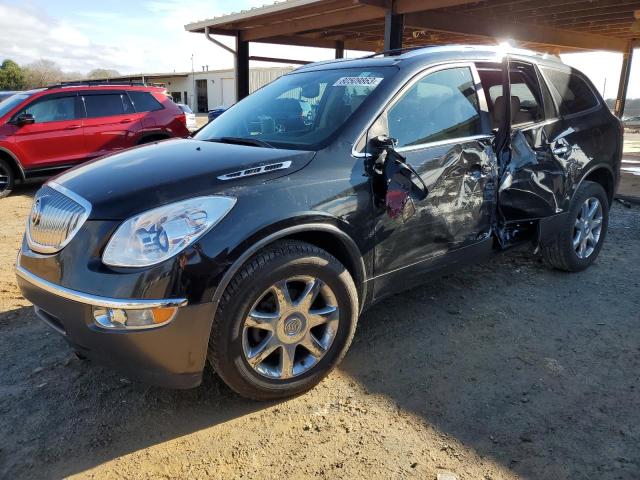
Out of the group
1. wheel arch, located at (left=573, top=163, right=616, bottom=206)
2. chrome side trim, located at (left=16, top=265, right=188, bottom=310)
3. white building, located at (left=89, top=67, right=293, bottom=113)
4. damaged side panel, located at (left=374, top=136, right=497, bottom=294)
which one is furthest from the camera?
white building, located at (left=89, top=67, right=293, bottom=113)

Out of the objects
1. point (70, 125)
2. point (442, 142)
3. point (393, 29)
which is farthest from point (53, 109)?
point (442, 142)

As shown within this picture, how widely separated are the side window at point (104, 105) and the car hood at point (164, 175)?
6824mm

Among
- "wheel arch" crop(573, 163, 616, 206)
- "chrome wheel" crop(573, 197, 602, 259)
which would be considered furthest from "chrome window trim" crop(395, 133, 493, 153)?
"chrome wheel" crop(573, 197, 602, 259)

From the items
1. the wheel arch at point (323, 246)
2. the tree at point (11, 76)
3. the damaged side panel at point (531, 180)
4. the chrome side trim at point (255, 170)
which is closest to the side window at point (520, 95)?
the damaged side panel at point (531, 180)

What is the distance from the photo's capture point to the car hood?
2.38m

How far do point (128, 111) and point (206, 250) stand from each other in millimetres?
8131

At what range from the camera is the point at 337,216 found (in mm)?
2756

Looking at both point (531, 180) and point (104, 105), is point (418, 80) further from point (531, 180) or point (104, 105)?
point (104, 105)

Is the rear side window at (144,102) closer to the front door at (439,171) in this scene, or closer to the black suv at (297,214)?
the black suv at (297,214)

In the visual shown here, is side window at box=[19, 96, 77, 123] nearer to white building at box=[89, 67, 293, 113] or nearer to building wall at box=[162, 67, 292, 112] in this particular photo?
building wall at box=[162, 67, 292, 112]

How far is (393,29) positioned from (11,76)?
Result: 49174 mm

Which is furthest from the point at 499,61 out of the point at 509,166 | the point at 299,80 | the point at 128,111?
the point at 128,111

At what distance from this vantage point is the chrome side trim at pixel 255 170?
2.54 metres

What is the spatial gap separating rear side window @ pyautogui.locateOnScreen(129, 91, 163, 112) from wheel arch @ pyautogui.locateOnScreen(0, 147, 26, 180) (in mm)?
2244
